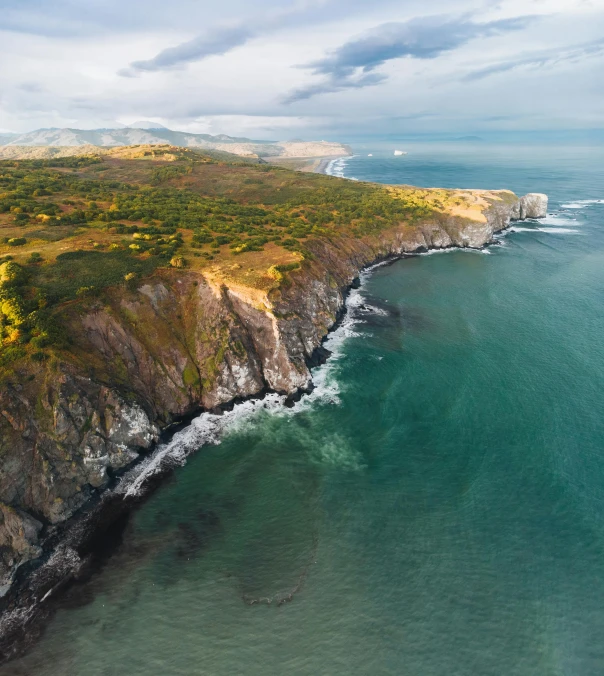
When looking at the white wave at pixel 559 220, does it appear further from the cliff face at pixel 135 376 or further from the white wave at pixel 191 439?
the white wave at pixel 191 439

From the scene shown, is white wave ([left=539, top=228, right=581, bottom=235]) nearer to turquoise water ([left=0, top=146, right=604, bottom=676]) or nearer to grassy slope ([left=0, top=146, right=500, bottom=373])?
grassy slope ([left=0, top=146, right=500, bottom=373])

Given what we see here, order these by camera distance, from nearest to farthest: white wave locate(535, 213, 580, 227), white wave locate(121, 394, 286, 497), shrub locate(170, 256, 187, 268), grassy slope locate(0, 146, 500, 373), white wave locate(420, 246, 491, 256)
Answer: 1. white wave locate(121, 394, 286, 497)
2. grassy slope locate(0, 146, 500, 373)
3. shrub locate(170, 256, 187, 268)
4. white wave locate(420, 246, 491, 256)
5. white wave locate(535, 213, 580, 227)

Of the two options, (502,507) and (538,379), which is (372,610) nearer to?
(502,507)

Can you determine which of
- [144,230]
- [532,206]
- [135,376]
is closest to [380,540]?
[135,376]

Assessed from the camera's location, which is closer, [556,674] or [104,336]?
[556,674]

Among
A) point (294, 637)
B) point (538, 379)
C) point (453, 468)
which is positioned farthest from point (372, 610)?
point (538, 379)

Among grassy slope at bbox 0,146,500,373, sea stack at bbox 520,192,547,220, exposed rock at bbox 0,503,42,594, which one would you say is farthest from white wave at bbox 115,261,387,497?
sea stack at bbox 520,192,547,220
